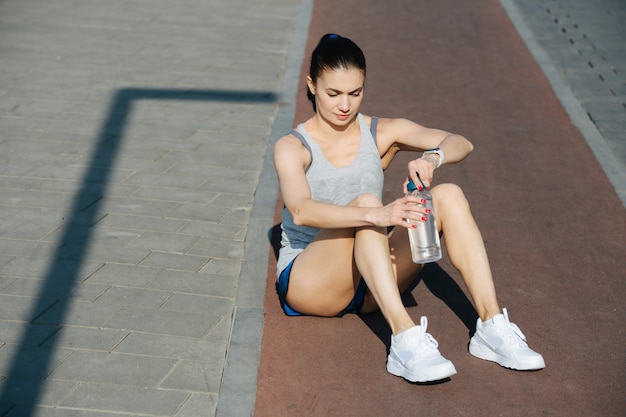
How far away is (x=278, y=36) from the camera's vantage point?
10.3 m

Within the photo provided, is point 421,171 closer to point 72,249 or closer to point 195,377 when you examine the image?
point 195,377

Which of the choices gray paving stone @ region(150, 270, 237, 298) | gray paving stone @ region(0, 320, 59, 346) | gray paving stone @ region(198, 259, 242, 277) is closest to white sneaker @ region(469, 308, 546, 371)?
gray paving stone @ region(150, 270, 237, 298)

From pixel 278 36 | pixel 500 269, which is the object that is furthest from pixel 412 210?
pixel 278 36

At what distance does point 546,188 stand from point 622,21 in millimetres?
4850

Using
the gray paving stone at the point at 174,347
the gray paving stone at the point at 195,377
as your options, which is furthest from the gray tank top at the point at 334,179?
the gray paving stone at the point at 195,377

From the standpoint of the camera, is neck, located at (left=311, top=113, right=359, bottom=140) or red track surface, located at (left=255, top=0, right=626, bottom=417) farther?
neck, located at (left=311, top=113, right=359, bottom=140)

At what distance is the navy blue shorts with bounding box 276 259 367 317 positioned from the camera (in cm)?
482

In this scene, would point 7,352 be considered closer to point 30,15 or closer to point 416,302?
point 416,302

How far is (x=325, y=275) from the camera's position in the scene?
464 centimetres

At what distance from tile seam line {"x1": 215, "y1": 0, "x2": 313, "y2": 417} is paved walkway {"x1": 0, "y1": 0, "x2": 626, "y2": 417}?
0.01 m

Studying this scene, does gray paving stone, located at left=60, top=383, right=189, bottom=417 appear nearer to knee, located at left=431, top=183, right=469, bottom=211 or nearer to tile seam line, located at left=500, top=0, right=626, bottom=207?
knee, located at left=431, top=183, right=469, bottom=211

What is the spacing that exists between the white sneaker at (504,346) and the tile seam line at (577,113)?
243cm

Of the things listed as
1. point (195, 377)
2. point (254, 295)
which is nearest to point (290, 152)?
point (254, 295)

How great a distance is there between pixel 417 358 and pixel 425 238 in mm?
585
